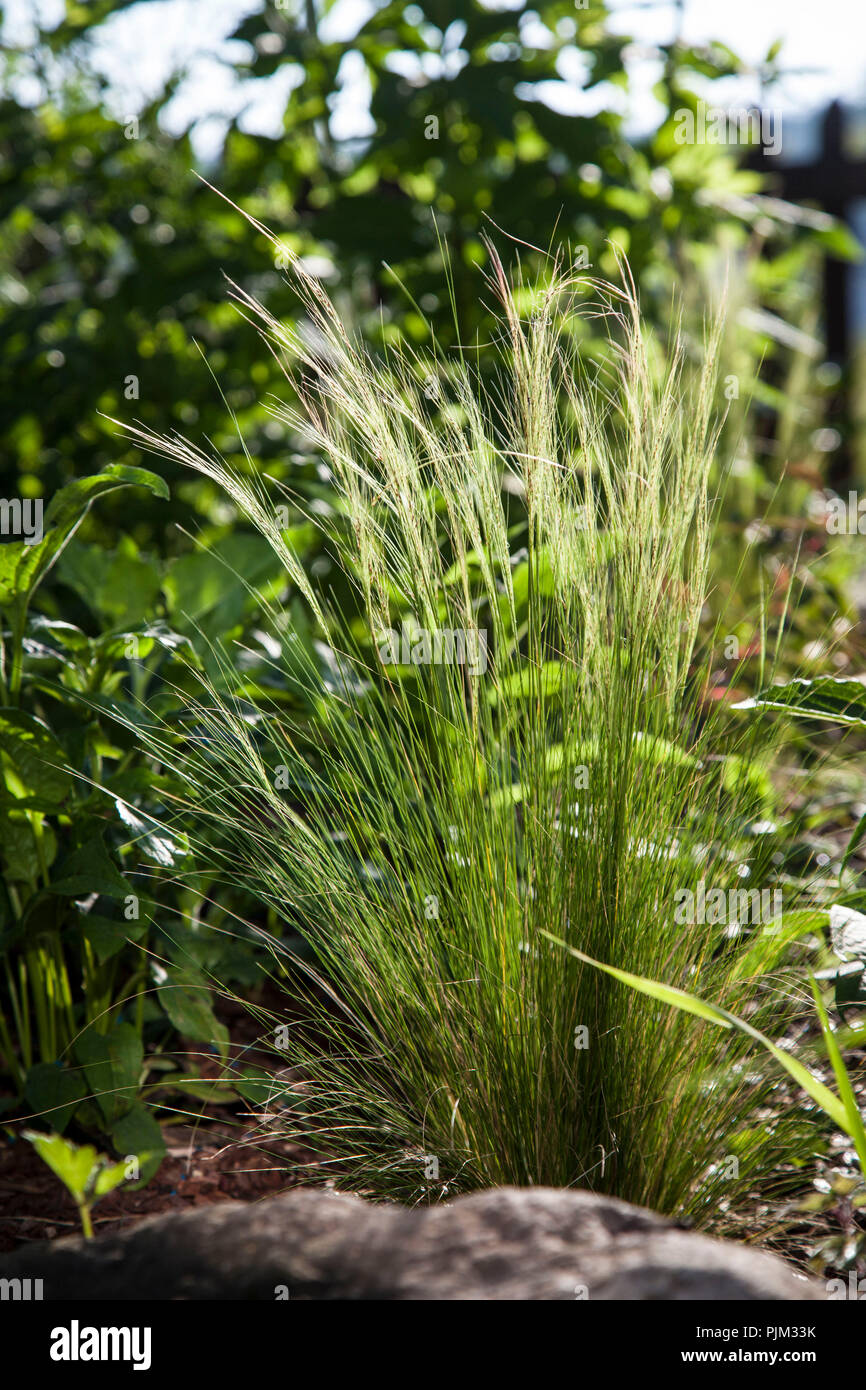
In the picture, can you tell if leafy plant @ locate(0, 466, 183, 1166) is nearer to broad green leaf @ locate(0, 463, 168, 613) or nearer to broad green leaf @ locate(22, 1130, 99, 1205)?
broad green leaf @ locate(0, 463, 168, 613)

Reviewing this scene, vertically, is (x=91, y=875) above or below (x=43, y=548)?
below

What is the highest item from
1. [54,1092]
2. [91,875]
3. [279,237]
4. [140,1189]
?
[279,237]

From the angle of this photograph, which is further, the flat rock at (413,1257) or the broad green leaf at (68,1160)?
the broad green leaf at (68,1160)

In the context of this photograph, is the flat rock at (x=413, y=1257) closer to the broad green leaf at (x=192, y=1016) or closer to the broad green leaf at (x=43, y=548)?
the broad green leaf at (x=192, y=1016)

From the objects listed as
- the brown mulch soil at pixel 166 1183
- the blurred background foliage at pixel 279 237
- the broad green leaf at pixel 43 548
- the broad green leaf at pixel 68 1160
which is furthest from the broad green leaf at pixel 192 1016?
the broad green leaf at pixel 43 548

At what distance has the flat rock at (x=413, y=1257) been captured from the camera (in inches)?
34.7

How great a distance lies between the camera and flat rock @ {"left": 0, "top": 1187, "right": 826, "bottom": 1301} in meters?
0.88

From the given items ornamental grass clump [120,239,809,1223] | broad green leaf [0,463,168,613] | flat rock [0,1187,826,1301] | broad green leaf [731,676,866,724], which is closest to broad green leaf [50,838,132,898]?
ornamental grass clump [120,239,809,1223]

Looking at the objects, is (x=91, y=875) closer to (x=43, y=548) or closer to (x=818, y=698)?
(x=43, y=548)

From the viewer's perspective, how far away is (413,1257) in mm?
913

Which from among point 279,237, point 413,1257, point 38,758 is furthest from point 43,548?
point 279,237
